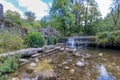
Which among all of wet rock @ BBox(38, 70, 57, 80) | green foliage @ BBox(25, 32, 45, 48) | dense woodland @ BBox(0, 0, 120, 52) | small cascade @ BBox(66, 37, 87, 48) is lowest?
wet rock @ BBox(38, 70, 57, 80)

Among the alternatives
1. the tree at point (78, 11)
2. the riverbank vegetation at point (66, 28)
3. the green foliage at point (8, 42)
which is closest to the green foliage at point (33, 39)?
the riverbank vegetation at point (66, 28)

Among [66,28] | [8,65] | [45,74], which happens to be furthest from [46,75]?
[66,28]

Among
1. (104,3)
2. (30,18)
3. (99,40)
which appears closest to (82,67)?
(99,40)

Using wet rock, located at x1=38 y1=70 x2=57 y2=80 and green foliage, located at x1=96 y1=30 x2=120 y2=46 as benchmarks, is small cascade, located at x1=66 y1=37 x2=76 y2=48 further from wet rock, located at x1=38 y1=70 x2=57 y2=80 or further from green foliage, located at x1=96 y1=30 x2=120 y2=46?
wet rock, located at x1=38 y1=70 x2=57 y2=80

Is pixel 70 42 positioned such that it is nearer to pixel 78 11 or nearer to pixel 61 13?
pixel 61 13

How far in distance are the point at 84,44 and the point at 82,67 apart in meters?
13.3

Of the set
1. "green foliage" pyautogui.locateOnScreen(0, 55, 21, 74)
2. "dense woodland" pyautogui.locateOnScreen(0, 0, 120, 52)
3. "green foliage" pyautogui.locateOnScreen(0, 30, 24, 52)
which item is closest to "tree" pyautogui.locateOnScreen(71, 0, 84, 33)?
"dense woodland" pyautogui.locateOnScreen(0, 0, 120, 52)

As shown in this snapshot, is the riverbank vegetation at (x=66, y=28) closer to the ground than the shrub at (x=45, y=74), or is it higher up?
higher up

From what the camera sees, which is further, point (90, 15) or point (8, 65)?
point (90, 15)

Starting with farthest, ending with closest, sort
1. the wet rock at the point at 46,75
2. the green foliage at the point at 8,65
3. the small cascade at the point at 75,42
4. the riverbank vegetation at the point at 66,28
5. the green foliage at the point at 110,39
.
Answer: the small cascade at the point at 75,42 < the green foliage at the point at 110,39 < the riverbank vegetation at the point at 66,28 < the green foliage at the point at 8,65 < the wet rock at the point at 46,75

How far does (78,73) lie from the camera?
6238 mm

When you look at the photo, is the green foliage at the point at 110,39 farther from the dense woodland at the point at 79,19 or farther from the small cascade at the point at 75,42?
the dense woodland at the point at 79,19

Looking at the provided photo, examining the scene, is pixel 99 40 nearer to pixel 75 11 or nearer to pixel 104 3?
pixel 75 11

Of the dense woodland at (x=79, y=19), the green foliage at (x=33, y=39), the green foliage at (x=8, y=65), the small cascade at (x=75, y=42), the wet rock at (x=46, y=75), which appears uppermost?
the dense woodland at (x=79, y=19)
